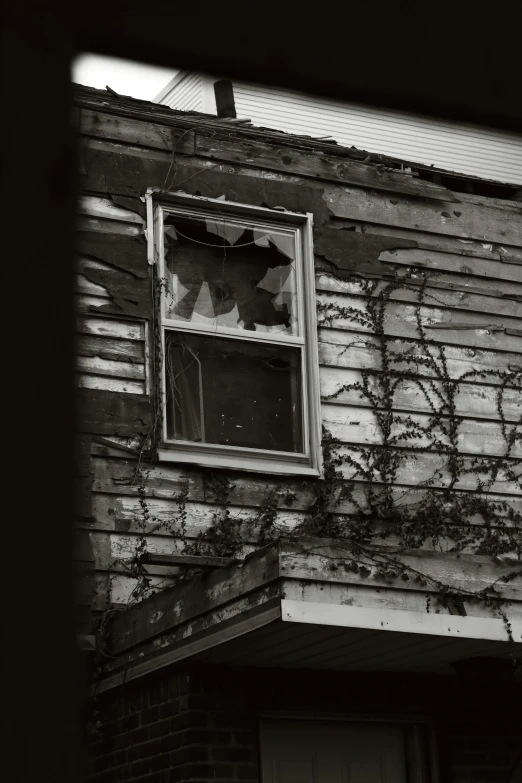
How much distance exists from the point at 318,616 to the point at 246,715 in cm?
122

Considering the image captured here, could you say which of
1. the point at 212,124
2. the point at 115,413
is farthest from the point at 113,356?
the point at 212,124

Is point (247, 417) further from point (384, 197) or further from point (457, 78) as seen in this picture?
point (457, 78)

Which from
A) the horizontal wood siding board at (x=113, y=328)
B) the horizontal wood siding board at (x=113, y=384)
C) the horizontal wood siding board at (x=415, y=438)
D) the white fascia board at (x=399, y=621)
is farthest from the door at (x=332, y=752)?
the horizontal wood siding board at (x=113, y=328)

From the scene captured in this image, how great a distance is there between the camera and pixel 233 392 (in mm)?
6828

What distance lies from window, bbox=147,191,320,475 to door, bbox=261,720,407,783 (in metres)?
1.53

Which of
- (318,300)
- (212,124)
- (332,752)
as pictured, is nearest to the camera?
(332,752)

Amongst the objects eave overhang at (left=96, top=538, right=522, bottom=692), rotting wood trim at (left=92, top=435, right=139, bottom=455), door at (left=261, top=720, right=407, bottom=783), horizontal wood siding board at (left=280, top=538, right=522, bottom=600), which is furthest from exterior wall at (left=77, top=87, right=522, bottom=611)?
horizontal wood siding board at (left=280, top=538, right=522, bottom=600)

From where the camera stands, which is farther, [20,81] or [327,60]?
[327,60]

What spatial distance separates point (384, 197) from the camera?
779 cm

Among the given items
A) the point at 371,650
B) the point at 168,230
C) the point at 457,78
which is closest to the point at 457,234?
the point at 168,230

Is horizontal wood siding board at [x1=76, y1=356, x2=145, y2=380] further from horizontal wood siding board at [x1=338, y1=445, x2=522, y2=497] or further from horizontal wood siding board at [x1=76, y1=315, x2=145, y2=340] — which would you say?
horizontal wood siding board at [x1=338, y1=445, x2=522, y2=497]

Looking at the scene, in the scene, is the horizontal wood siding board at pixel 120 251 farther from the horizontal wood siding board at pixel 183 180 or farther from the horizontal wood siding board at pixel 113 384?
the horizontal wood siding board at pixel 113 384

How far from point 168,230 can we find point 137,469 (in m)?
1.57

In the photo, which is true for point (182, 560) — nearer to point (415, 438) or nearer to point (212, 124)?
point (415, 438)
